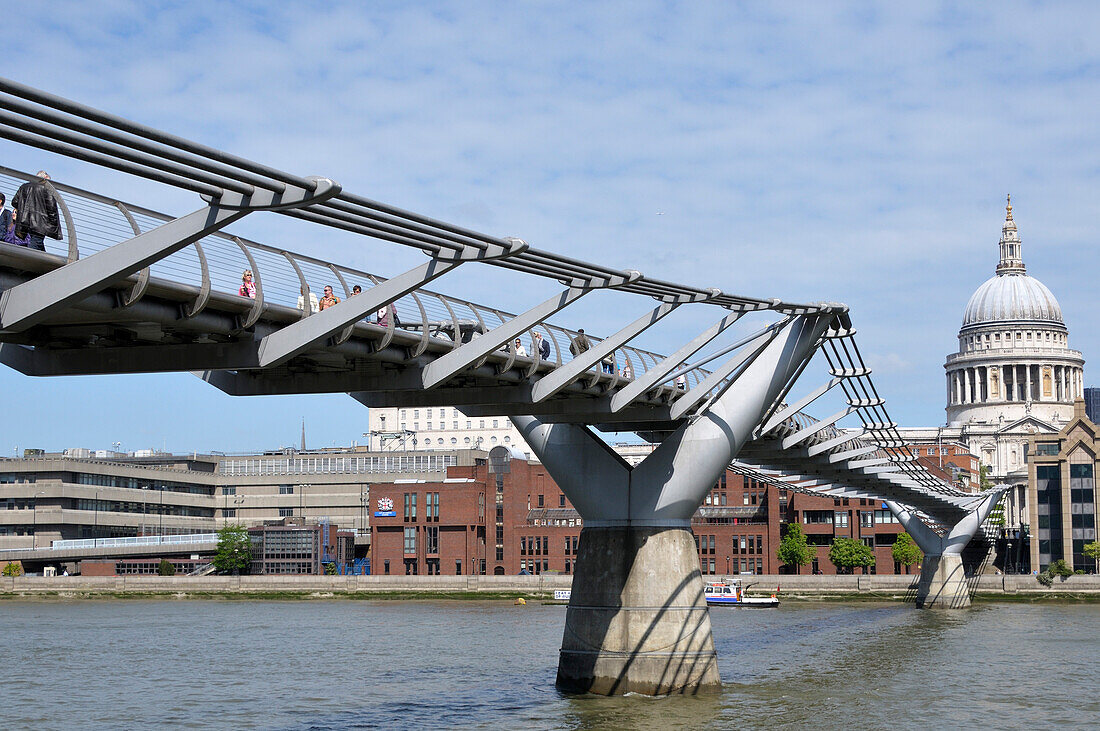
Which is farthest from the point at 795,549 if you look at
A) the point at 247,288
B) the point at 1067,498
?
the point at 247,288

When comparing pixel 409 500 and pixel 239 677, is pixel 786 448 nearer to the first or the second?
pixel 239 677

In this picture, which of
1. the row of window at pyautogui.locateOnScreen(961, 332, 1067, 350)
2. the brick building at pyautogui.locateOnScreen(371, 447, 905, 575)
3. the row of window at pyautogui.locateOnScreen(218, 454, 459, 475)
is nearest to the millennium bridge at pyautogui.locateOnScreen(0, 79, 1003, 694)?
the brick building at pyautogui.locateOnScreen(371, 447, 905, 575)

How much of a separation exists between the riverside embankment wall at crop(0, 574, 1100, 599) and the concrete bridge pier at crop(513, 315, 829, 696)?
6010 cm

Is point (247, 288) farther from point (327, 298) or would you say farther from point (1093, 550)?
point (1093, 550)

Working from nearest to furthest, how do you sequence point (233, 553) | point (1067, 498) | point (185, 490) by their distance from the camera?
point (1067, 498) → point (233, 553) → point (185, 490)

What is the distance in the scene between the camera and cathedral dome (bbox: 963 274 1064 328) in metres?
180

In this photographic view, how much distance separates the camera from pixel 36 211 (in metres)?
15.8

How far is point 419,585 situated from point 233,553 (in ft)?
62.9

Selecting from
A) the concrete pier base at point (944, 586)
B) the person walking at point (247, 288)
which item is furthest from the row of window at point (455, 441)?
the person walking at point (247, 288)

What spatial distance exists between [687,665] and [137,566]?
85503 mm

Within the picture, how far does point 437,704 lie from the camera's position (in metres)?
31.8

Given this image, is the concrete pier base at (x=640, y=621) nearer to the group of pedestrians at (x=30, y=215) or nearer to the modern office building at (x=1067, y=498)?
the group of pedestrians at (x=30, y=215)

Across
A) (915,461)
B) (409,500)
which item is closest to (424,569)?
(409,500)

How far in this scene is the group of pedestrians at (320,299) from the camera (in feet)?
64.0
